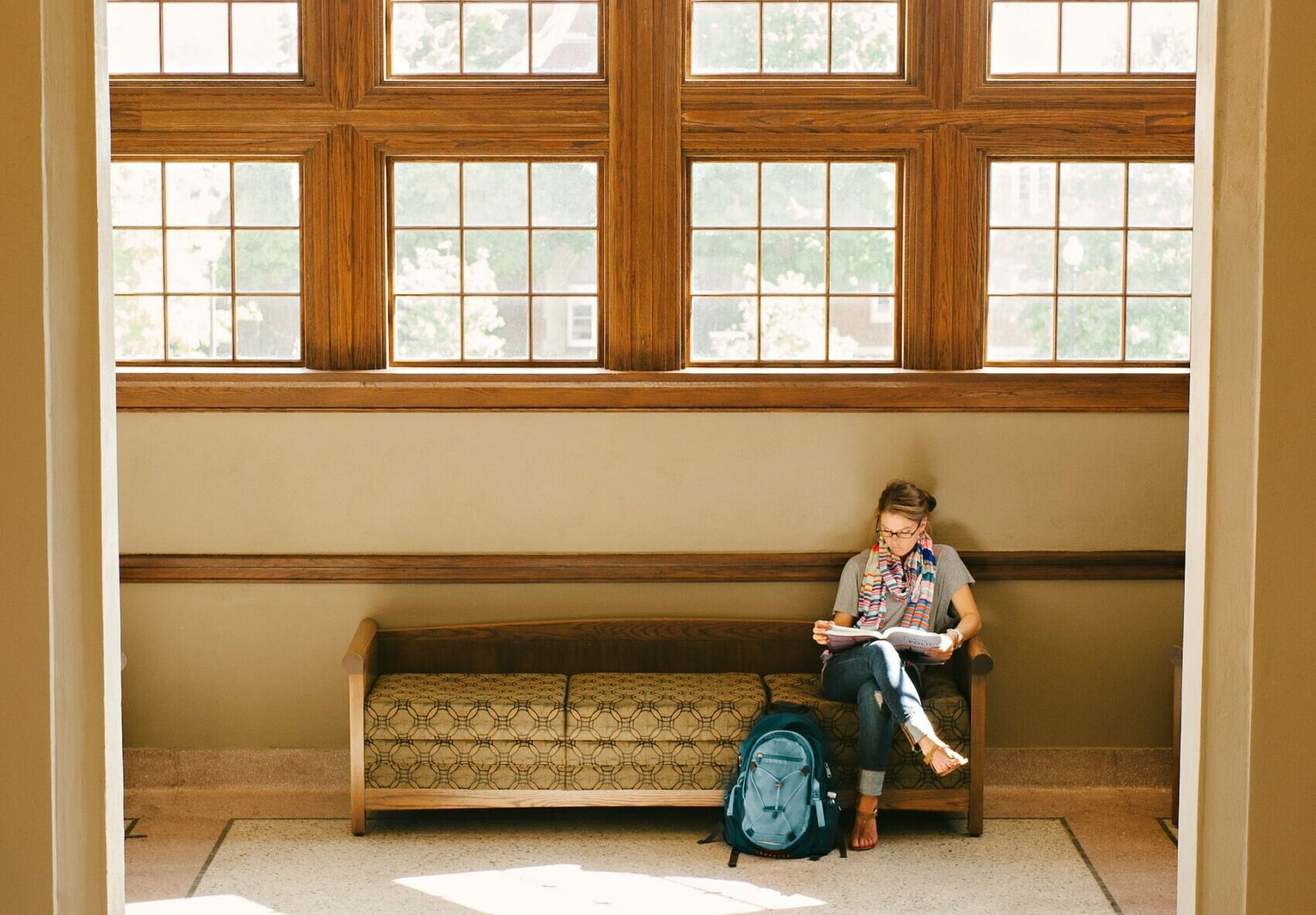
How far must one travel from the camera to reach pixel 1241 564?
100 inches

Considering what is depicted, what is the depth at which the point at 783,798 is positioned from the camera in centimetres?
458

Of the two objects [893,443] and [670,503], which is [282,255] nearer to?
[670,503]

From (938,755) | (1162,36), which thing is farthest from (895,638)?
(1162,36)

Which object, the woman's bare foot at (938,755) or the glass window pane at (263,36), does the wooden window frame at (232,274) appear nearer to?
the glass window pane at (263,36)

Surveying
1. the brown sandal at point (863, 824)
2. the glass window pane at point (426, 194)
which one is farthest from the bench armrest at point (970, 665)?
the glass window pane at point (426, 194)

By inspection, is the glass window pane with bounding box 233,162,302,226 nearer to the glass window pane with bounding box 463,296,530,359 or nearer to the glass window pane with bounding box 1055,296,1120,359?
the glass window pane with bounding box 463,296,530,359

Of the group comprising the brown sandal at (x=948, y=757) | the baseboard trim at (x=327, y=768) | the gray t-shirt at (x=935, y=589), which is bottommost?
the baseboard trim at (x=327, y=768)

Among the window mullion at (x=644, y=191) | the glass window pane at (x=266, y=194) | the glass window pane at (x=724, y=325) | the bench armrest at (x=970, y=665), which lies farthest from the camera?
the glass window pane at (x=724, y=325)

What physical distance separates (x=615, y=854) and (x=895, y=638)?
47.9 inches

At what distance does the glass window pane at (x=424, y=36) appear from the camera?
533cm

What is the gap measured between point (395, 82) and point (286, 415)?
4.39 ft

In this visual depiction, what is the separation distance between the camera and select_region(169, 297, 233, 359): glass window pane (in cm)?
545

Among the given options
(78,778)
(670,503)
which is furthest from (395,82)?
(78,778)

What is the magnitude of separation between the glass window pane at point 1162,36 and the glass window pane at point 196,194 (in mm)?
3549
